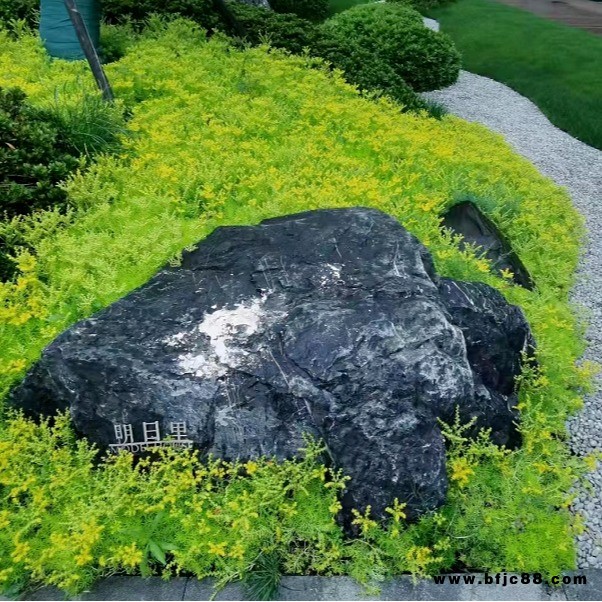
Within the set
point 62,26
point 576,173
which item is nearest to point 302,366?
point 62,26

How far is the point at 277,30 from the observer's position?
8969 mm

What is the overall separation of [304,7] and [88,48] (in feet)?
35.6

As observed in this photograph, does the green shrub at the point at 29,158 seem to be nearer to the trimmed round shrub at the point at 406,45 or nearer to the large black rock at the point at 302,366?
the large black rock at the point at 302,366

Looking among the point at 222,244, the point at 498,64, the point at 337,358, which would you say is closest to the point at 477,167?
the point at 222,244

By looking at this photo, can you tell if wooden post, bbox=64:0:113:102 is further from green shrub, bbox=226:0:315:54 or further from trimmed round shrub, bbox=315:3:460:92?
trimmed round shrub, bbox=315:3:460:92

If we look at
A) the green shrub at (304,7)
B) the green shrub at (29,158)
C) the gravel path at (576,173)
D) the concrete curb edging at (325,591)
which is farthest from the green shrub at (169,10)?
the concrete curb edging at (325,591)

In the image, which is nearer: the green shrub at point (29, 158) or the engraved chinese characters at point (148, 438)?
the engraved chinese characters at point (148, 438)

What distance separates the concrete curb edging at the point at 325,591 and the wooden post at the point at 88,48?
4.84 m

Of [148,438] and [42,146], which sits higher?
[42,146]

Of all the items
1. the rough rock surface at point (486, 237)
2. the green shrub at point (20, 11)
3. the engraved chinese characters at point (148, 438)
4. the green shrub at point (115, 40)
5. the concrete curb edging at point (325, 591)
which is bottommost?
the concrete curb edging at point (325, 591)

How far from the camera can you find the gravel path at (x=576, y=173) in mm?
3553

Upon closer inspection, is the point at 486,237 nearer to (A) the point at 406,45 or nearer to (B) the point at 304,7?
(A) the point at 406,45

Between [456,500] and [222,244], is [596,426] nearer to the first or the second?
[456,500]

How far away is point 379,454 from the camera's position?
3111 mm
